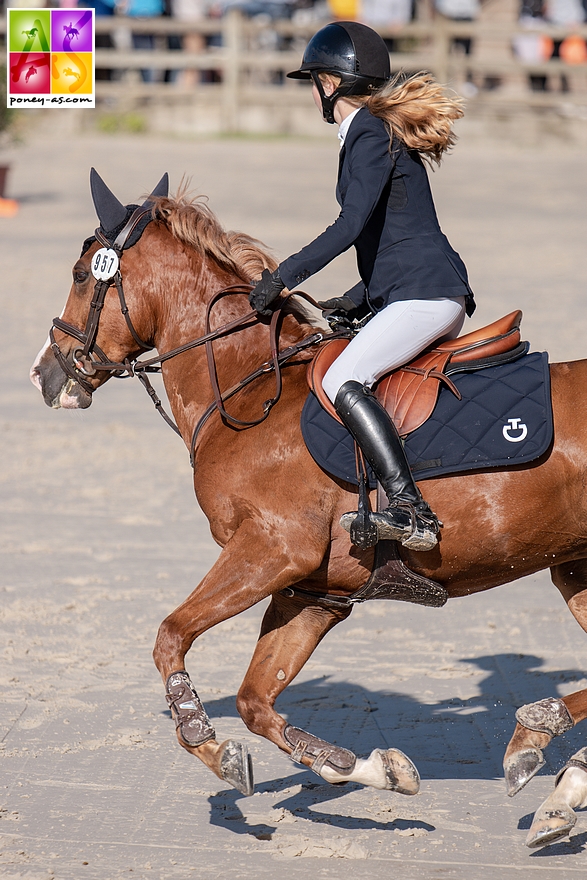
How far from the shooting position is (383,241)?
4223 millimetres

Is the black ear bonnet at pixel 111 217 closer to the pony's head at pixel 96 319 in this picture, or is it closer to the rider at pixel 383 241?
the pony's head at pixel 96 319

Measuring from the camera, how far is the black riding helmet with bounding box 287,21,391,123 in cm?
421

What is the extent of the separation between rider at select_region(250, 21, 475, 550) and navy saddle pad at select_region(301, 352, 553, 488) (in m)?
0.11

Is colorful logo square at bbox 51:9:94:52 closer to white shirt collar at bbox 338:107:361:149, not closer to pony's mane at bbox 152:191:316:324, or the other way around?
pony's mane at bbox 152:191:316:324

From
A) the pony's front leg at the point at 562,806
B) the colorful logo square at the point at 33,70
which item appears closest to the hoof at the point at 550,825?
the pony's front leg at the point at 562,806

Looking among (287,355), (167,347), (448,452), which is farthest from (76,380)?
(448,452)

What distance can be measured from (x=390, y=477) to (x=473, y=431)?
0.37 metres

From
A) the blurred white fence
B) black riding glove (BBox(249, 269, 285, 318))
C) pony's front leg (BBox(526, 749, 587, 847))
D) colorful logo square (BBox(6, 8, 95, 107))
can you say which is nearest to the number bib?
black riding glove (BBox(249, 269, 285, 318))

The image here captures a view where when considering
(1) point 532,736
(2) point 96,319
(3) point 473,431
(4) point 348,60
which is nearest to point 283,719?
(1) point 532,736

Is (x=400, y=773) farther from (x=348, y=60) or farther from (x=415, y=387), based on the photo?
(x=348, y=60)

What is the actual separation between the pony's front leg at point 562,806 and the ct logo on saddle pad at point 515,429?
1.20 meters

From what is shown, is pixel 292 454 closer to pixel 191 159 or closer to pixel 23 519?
pixel 23 519

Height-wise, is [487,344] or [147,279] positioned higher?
[147,279]

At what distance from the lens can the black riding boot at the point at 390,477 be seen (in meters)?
3.94
